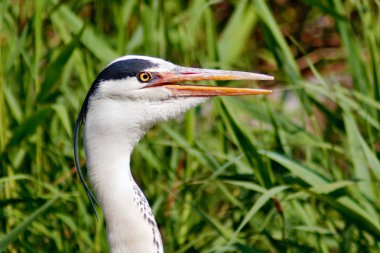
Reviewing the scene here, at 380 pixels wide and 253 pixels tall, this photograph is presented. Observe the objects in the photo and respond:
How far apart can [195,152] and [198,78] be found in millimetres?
727

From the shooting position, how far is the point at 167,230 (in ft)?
13.1

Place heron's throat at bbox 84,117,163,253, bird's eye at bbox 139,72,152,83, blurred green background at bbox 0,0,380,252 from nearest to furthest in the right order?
1. heron's throat at bbox 84,117,163,253
2. bird's eye at bbox 139,72,152,83
3. blurred green background at bbox 0,0,380,252

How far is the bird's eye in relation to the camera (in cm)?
304

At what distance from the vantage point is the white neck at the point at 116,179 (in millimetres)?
2914

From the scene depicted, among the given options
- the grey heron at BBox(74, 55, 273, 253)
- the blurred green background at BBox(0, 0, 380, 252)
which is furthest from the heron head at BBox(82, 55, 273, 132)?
the blurred green background at BBox(0, 0, 380, 252)

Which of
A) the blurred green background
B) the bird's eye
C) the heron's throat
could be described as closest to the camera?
the heron's throat

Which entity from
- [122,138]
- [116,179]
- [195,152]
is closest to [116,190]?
[116,179]

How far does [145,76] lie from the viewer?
10.0ft

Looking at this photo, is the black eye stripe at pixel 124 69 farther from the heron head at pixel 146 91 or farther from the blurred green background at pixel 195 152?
the blurred green background at pixel 195 152

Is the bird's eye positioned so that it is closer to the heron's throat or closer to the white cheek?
the white cheek

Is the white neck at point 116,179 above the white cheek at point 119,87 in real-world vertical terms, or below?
below

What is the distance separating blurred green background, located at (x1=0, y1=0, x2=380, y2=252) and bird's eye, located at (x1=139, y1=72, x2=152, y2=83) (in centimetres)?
39

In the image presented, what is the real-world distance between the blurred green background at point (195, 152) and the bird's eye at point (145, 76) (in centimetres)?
39

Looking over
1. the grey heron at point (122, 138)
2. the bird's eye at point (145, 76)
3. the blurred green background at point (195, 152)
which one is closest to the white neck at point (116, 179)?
the grey heron at point (122, 138)
